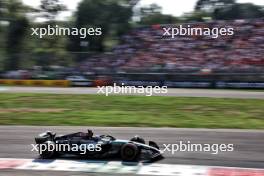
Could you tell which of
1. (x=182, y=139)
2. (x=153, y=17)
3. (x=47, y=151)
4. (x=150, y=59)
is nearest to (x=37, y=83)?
(x=150, y=59)

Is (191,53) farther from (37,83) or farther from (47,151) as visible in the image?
(47,151)

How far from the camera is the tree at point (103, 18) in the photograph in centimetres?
7175

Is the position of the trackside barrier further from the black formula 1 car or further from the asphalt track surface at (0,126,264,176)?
the black formula 1 car

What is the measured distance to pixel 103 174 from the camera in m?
9.58

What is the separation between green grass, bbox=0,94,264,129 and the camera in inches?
694

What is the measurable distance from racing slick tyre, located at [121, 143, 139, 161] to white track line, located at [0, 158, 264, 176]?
23 cm

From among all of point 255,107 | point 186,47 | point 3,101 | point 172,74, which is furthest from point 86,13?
point 255,107

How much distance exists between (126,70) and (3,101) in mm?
12906

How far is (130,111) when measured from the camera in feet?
68.8

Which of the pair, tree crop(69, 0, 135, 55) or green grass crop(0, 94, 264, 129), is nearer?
green grass crop(0, 94, 264, 129)

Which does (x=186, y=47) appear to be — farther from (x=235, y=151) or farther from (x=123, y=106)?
(x=235, y=151)

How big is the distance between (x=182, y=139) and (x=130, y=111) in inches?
298

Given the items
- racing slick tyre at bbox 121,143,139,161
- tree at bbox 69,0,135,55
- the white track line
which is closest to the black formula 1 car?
racing slick tyre at bbox 121,143,139,161

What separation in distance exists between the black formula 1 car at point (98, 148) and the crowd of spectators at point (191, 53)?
2250 centimetres
